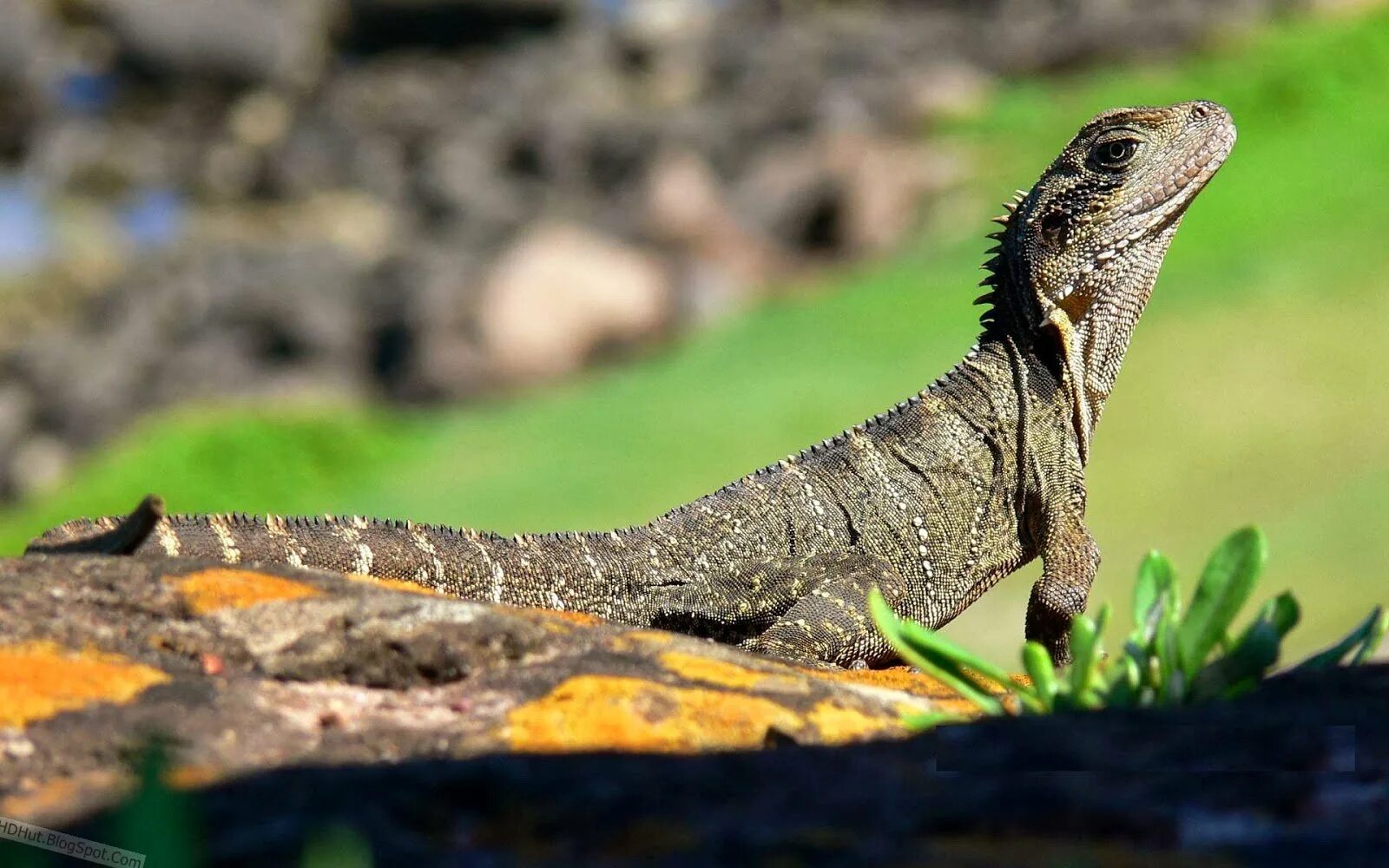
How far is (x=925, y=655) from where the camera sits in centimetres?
337

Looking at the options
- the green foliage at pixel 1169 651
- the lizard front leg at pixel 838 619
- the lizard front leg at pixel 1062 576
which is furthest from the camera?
the lizard front leg at pixel 1062 576

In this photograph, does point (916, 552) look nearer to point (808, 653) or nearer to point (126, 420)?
point (808, 653)

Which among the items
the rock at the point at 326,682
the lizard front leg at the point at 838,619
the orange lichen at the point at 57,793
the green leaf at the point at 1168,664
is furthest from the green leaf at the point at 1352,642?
the orange lichen at the point at 57,793

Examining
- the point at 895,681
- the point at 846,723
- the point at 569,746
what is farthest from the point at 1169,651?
the point at 569,746

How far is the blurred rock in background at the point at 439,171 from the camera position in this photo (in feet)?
77.6

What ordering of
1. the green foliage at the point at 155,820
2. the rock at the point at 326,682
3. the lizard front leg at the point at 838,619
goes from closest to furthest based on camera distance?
the green foliage at the point at 155,820
the rock at the point at 326,682
the lizard front leg at the point at 838,619

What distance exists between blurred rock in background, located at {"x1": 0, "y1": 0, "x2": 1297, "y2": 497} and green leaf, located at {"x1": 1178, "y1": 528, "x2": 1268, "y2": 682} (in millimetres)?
19518

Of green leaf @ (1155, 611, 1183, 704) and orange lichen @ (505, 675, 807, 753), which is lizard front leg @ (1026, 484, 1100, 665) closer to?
green leaf @ (1155, 611, 1183, 704)

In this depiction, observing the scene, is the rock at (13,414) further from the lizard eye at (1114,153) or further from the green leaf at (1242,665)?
the green leaf at (1242,665)

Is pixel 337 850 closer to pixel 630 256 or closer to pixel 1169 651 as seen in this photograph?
pixel 1169 651

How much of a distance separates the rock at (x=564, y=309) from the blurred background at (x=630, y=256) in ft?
0.16

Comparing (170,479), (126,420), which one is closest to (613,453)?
(170,479)

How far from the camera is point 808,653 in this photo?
4746 millimetres

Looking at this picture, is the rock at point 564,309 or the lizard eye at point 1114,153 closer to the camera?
the lizard eye at point 1114,153
